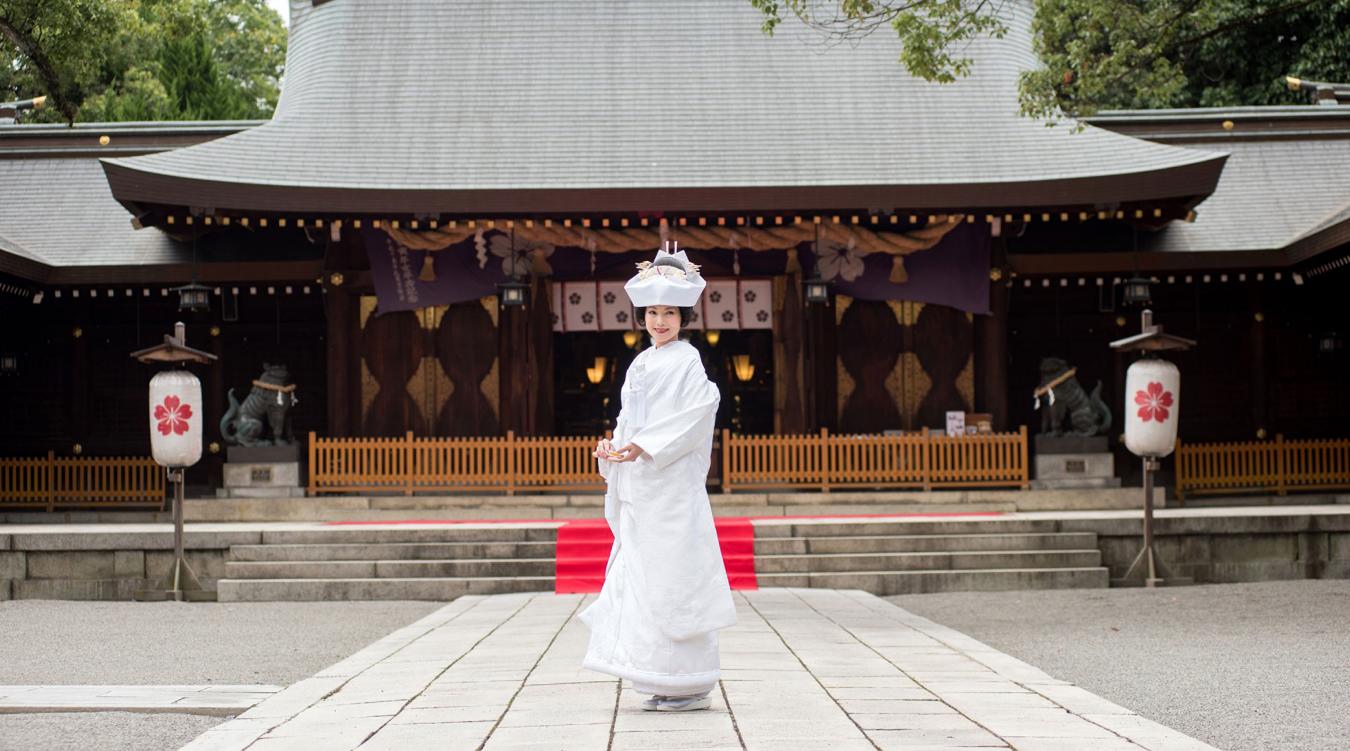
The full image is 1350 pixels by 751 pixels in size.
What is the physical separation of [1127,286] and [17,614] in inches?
468

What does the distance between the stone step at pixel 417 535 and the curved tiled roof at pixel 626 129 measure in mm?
3768

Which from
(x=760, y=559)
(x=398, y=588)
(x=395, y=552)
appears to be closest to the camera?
(x=398, y=588)

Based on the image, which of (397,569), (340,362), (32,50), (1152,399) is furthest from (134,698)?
(1152,399)

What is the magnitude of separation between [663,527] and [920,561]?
7.24 metres

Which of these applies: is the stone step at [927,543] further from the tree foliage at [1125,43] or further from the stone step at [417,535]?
the tree foliage at [1125,43]

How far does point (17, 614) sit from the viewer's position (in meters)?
11.8

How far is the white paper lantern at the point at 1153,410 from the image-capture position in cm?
A: 1375

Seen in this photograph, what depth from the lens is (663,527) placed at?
20.1 ft

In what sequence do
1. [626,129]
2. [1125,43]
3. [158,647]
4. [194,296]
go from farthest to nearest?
[626,129]
[194,296]
[1125,43]
[158,647]

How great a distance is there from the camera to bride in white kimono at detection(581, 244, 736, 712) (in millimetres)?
5973

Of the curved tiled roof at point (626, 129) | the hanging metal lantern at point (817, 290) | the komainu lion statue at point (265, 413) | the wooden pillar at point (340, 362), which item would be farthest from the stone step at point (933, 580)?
the komainu lion statue at point (265, 413)

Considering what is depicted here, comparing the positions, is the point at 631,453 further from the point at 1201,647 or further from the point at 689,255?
the point at 689,255

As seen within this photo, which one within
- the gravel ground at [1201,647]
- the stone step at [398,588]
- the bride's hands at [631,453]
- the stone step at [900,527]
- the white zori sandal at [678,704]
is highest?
the bride's hands at [631,453]

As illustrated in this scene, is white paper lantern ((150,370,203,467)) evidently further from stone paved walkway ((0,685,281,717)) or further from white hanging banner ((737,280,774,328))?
white hanging banner ((737,280,774,328))
